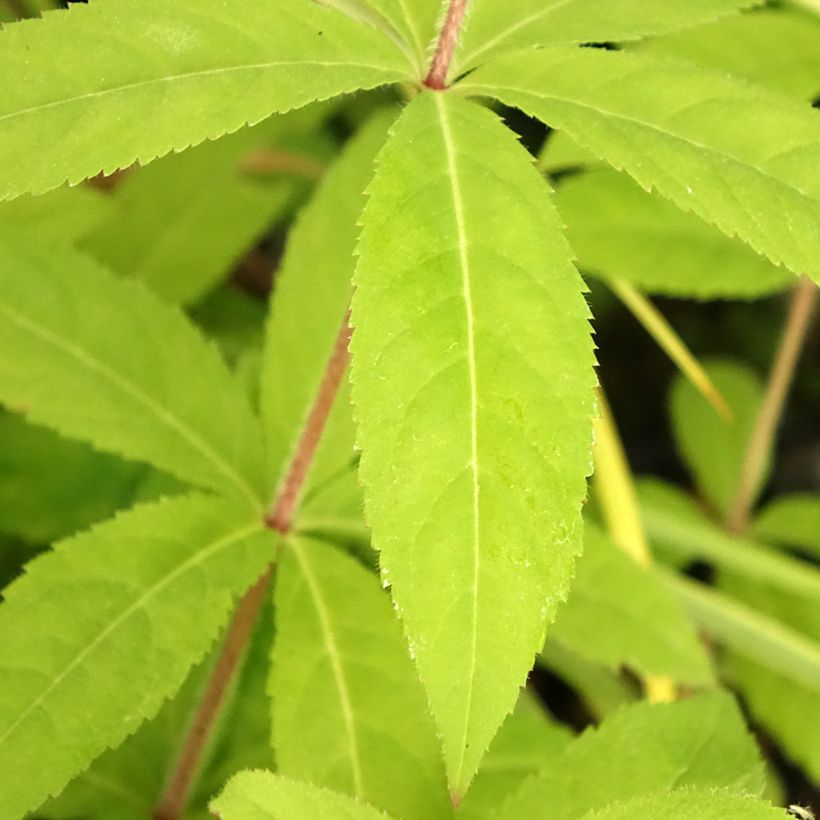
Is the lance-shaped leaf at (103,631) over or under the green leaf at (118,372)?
under

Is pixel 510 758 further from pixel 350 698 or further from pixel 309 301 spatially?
pixel 309 301

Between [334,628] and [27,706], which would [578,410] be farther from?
[27,706]

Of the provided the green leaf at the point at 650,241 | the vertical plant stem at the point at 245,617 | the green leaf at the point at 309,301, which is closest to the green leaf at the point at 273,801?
the vertical plant stem at the point at 245,617

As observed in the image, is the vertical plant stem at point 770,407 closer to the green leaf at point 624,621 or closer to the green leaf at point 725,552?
the green leaf at point 725,552

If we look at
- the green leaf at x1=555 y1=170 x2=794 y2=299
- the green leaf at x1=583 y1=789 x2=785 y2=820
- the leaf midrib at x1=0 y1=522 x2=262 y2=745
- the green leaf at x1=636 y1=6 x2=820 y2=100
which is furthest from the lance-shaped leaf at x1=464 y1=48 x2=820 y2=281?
the green leaf at x1=636 y1=6 x2=820 y2=100

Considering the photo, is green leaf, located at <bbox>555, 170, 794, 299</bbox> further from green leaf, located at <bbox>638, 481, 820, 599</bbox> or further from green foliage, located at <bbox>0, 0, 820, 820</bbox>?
green leaf, located at <bbox>638, 481, 820, 599</bbox>

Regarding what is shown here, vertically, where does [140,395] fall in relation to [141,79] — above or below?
below

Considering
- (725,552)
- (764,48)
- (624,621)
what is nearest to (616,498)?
(725,552)
